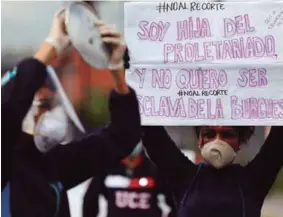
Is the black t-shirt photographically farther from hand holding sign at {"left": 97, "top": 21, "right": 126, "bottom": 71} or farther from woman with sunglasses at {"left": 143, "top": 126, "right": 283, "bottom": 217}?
hand holding sign at {"left": 97, "top": 21, "right": 126, "bottom": 71}

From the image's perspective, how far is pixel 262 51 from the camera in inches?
116

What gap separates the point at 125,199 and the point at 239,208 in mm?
510

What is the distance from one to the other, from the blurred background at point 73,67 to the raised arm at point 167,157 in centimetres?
3

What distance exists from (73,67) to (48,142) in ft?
1.19

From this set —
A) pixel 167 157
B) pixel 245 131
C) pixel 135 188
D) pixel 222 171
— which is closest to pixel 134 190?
pixel 135 188

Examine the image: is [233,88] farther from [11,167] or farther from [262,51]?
[11,167]

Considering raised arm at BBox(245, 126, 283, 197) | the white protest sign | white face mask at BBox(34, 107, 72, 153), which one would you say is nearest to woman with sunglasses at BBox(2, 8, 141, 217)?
white face mask at BBox(34, 107, 72, 153)

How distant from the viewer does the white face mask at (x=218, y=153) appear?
2.97 m

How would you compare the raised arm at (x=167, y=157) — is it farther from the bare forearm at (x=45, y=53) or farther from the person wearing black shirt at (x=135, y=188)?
the bare forearm at (x=45, y=53)

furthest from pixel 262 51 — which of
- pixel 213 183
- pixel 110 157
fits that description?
pixel 110 157

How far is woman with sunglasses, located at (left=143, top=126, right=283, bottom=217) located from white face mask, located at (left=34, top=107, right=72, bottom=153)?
1.23 feet

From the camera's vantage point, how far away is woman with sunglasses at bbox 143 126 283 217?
297cm

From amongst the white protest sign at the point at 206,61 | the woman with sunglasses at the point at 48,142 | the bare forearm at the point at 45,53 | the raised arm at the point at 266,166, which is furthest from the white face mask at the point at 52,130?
the raised arm at the point at 266,166

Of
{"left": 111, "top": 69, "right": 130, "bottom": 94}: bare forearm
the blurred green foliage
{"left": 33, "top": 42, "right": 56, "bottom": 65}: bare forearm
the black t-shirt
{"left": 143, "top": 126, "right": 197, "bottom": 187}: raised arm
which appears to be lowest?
the black t-shirt
